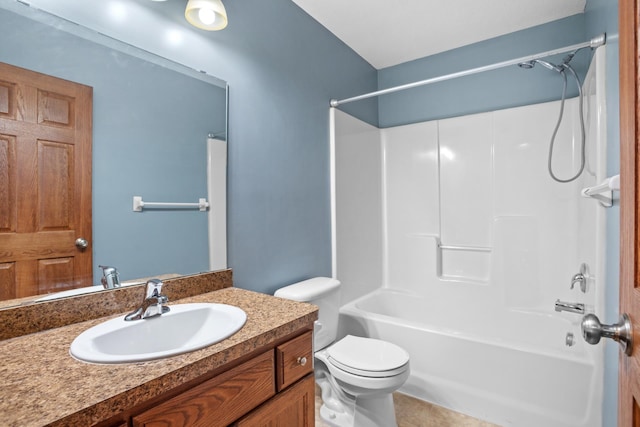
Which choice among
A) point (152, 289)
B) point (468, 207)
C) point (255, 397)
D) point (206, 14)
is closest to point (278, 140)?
point (206, 14)

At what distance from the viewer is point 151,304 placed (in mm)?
1030

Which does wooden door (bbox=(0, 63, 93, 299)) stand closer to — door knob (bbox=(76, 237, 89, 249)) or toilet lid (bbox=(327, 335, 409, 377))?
door knob (bbox=(76, 237, 89, 249))

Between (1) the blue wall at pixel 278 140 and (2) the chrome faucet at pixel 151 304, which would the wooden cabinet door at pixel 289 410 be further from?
(1) the blue wall at pixel 278 140

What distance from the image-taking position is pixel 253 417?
869mm

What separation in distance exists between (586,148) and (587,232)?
555mm

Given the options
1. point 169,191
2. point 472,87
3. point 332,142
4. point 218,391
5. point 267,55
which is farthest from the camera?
point 472,87

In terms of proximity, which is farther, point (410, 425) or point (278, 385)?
point (410, 425)

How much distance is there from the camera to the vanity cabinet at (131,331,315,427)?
0.70 metres

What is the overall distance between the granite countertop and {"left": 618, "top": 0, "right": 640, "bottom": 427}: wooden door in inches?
31.2

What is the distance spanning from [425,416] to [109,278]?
185 centimetres

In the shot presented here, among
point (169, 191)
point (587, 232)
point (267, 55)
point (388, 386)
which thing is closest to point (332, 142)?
point (267, 55)

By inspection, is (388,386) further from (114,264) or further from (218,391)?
(114,264)

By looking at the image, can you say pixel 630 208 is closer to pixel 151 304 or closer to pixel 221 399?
pixel 221 399

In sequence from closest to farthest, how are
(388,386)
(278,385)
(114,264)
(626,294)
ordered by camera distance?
(626,294) → (278,385) → (114,264) → (388,386)
